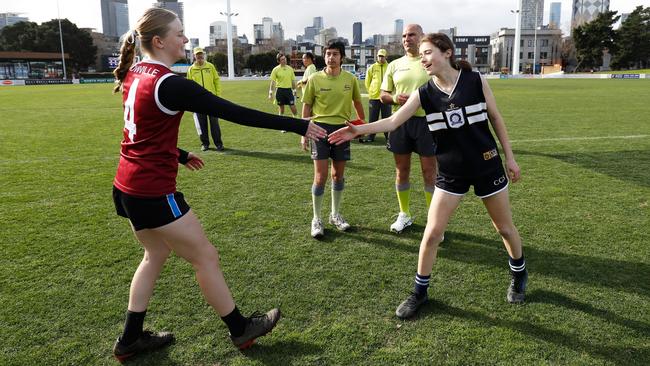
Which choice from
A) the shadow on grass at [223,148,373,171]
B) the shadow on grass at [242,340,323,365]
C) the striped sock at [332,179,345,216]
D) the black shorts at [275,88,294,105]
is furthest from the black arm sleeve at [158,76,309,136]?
the black shorts at [275,88,294,105]

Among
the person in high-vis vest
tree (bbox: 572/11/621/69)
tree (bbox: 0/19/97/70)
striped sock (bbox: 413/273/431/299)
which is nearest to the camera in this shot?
striped sock (bbox: 413/273/431/299)

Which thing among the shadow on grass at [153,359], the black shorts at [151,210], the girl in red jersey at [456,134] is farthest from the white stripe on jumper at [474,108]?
the shadow on grass at [153,359]

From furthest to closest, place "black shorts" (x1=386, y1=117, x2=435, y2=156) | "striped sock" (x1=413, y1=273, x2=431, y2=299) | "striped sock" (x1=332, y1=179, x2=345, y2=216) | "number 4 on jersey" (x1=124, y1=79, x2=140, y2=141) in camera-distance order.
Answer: "striped sock" (x1=332, y1=179, x2=345, y2=216) → "black shorts" (x1=386, y1=117, x2=435, y2=156) → "striped sock" (x1=413, y1=273, x2=431, y2=299) → "number 4 on jersey" (x1=124, y1=79, x2=140, y2=141)

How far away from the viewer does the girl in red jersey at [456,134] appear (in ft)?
10.6

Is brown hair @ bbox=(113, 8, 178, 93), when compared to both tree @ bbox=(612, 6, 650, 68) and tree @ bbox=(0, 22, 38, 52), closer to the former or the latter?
tree @ bbox=(612, 6, 650, 68)

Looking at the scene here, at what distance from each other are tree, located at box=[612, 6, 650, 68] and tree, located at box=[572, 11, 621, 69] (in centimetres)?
150

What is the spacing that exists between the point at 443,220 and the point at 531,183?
4.49m

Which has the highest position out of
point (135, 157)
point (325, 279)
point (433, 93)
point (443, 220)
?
point (433, 93)

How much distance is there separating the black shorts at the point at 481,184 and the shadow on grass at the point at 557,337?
902 mm

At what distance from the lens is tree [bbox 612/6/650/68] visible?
73.6 m

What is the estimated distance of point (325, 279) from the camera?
4.07 m

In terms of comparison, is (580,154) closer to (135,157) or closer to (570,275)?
(570,275)

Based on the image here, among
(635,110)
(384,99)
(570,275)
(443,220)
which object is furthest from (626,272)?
(635,110)

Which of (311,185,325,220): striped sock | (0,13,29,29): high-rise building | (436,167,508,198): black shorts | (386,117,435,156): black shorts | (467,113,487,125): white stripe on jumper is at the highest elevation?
(0,13,29,29): high-rise building
